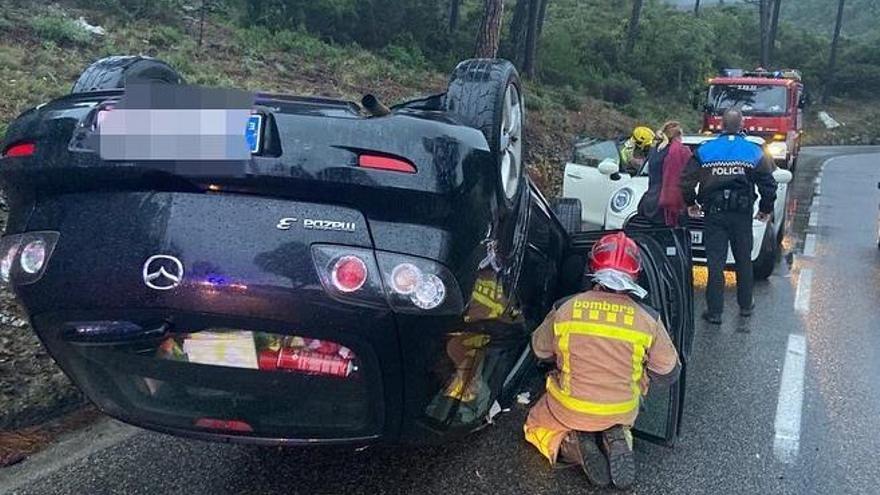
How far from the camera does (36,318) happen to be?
2.67m

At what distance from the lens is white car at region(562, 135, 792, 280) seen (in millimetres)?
7410

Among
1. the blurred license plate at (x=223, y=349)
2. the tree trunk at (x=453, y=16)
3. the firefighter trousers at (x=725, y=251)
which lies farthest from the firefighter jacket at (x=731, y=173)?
the tree trunk at (x=453, y=16)

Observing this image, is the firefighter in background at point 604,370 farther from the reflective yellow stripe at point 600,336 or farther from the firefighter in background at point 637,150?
the firefighter in background at point 637,150

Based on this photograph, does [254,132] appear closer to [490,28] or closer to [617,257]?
[617,257]

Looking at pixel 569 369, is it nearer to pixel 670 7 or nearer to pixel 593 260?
pixel 593 260

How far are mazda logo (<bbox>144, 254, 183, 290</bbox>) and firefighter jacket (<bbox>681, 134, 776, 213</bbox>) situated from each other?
4.96 meters

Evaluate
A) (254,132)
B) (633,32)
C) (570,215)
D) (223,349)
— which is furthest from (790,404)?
(633,32)

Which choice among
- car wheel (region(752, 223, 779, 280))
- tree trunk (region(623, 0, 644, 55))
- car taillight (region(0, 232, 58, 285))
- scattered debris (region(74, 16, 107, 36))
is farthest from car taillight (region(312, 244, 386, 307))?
tree trunk (region(623, 0, 644, 55))

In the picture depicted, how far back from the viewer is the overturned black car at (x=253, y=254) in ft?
8.07

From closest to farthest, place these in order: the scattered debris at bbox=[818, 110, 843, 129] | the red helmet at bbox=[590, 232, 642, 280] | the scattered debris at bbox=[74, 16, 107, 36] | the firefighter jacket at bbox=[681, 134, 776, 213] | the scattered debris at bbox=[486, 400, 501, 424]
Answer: the scattered debris at bbox=[486, 400, 501, 424]
the red helmet at bbox=[590, 232, 642, 280]
the firefighter jacket at bbox=[681, 134, 776, 213]
the scattered debris at bbox=[74, 16, 107, 36]
the scattered debris at bbox=[818, 110, 843, 129]

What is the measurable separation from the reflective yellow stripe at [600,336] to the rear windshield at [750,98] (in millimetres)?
14044

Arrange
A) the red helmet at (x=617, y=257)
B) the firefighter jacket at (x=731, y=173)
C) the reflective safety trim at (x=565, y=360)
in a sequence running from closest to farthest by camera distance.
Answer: the reflective safety trim at (x=565, y=360) → the red helmet at (x=617, y=257) → the firefighter jacket at (x=731, y=173)

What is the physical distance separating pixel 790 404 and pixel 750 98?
13739 mm

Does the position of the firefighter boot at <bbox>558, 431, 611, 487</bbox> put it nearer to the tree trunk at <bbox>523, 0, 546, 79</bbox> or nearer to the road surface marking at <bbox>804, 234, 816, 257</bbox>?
the road surface marking at <bbox>804, 234, 816, 257</bbox>
